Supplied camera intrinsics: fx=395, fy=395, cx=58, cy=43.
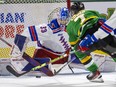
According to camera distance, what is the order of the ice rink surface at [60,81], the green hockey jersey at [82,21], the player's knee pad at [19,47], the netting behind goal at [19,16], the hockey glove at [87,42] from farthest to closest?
1. the netting behind goal at [19,16]
2. the player's knee pad at [19,47]
3. the ice rink surface at [60,81]
4. the green hockey jersey at [82,21]
5. the hockey glove at [87,42]

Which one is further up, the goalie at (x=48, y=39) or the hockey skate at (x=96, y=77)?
the goalie at (x=48, y=39)

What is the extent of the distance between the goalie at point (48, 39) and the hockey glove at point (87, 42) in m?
0.61

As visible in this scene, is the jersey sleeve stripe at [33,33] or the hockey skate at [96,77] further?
the jersey sleeve stripe at [33,33]

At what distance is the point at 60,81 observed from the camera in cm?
356

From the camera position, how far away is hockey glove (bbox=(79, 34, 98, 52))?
9.68 ft

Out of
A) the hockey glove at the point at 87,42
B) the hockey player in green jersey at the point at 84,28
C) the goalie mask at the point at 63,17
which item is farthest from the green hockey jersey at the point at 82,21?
the goalie mask at the point at 63,17

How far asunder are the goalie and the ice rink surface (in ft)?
0.77

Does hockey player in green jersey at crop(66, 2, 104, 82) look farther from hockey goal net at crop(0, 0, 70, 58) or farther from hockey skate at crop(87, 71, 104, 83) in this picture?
hockey goal net at crop(0, 0, 70, 58)

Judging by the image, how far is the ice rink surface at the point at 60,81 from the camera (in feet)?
11.0

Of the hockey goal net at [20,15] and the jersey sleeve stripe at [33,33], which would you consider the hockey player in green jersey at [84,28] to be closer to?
the jersey sleeve stripe at [33,33]

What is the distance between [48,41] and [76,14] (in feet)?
2.43

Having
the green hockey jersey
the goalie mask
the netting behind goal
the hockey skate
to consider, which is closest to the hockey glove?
the green hockey jersey

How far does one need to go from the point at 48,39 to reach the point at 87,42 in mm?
861

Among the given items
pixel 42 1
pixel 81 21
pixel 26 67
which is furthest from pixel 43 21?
pixel 81 21
